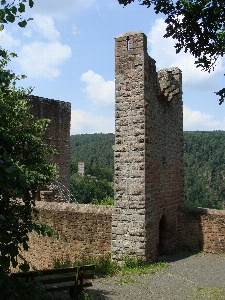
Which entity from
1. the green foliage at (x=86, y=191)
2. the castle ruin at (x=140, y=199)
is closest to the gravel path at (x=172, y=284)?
the castle ruin at (x=140, y=199)

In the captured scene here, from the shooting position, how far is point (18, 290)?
3.95m

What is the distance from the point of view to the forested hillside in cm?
5766

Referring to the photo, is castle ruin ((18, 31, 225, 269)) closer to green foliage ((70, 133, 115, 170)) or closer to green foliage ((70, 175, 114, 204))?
green foliage ((70, 175, 114, 204))

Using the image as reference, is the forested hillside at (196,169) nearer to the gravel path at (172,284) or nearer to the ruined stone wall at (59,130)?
the ruined stone wall at (59,130)

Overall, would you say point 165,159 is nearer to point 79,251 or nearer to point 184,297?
point 79,251

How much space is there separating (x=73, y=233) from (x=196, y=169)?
67.8m

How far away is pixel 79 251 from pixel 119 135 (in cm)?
340

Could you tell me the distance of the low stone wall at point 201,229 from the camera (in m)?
10.1

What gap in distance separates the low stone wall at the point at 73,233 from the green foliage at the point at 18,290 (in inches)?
211

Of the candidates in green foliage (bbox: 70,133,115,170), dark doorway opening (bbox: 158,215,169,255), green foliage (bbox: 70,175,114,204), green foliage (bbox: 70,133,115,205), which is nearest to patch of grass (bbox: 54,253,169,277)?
dark doorway opening (bbox: 158,215,169,255)

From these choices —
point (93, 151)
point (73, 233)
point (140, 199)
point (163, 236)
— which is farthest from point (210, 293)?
point (93, 151)

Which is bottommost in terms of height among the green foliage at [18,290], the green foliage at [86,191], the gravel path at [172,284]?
the green foliage at [86,191]

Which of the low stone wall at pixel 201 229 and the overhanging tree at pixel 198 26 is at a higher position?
the overhanging tree at pixel 198 26

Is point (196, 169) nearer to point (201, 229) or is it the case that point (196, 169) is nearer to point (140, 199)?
point (201, 229)
